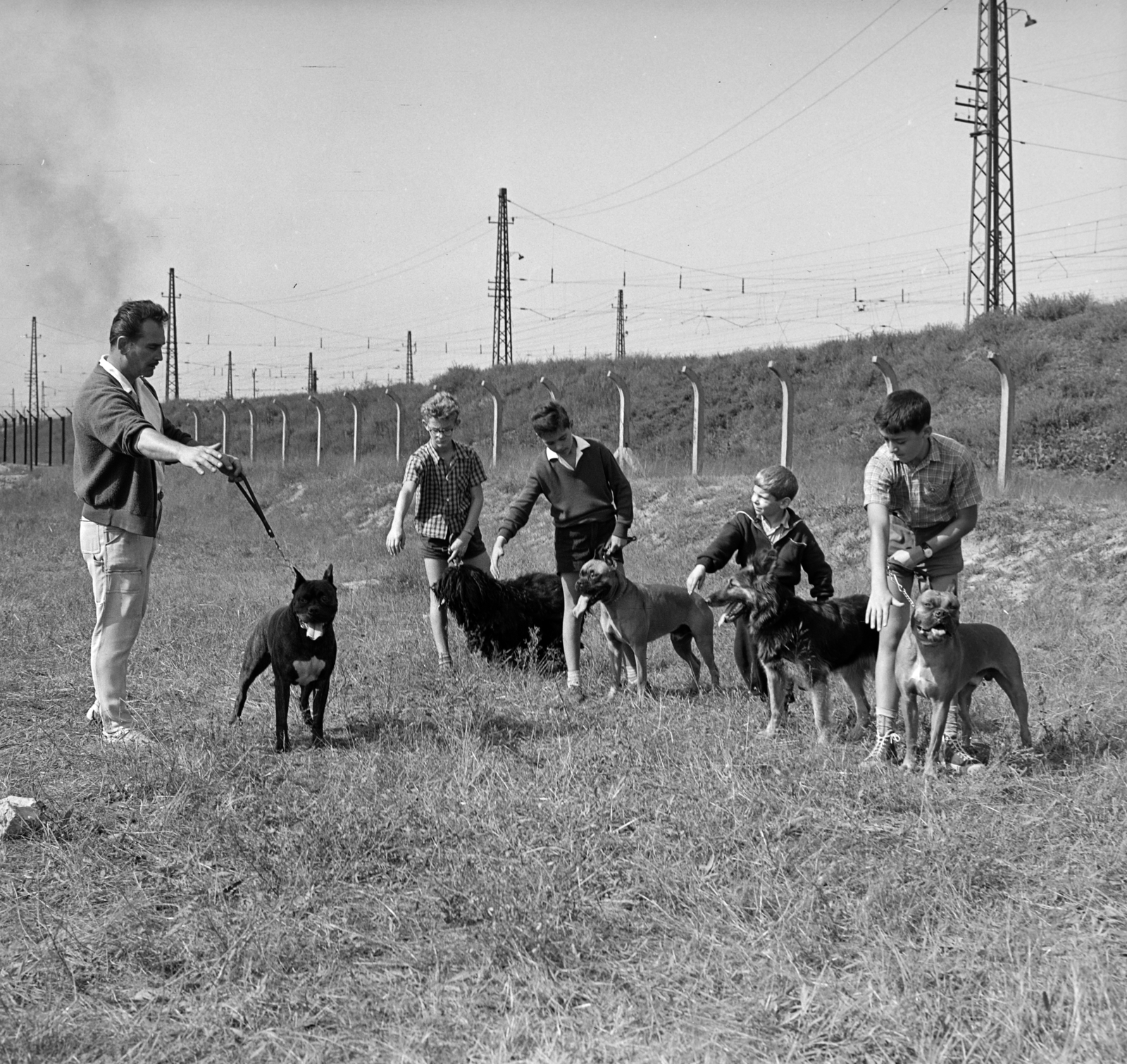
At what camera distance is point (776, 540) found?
20.8 ft

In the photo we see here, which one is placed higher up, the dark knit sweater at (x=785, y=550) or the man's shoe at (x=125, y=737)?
the dark knit sweater at (x=785, y=550)

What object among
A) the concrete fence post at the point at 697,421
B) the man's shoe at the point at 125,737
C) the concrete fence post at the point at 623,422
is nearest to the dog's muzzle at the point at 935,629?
the man's shoe at the point at 125,737

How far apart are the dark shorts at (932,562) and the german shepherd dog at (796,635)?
1.70ft

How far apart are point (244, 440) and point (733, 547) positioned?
131 ft

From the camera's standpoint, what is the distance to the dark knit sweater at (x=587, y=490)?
724 cm

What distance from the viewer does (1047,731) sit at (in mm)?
5625

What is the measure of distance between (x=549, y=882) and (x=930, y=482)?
115 inches

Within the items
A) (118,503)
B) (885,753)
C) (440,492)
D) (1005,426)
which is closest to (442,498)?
(440,492)

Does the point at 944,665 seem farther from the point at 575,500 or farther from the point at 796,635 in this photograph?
the point at 575,500

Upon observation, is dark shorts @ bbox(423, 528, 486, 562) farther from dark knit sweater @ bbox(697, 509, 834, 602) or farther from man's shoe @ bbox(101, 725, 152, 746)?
man's shoe @ bbox(101, 725, 152, 746)

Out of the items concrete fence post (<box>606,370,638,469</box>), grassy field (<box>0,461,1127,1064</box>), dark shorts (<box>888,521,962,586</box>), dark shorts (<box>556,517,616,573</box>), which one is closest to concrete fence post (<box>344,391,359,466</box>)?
concrete fence post (<box>606,370,638,469</box>)

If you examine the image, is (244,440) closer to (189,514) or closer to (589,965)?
(189,514)

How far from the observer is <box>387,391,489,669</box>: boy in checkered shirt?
7.88 metres

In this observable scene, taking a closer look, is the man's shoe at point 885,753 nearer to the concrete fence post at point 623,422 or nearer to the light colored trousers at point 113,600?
the light colored trousers at point 113,600
